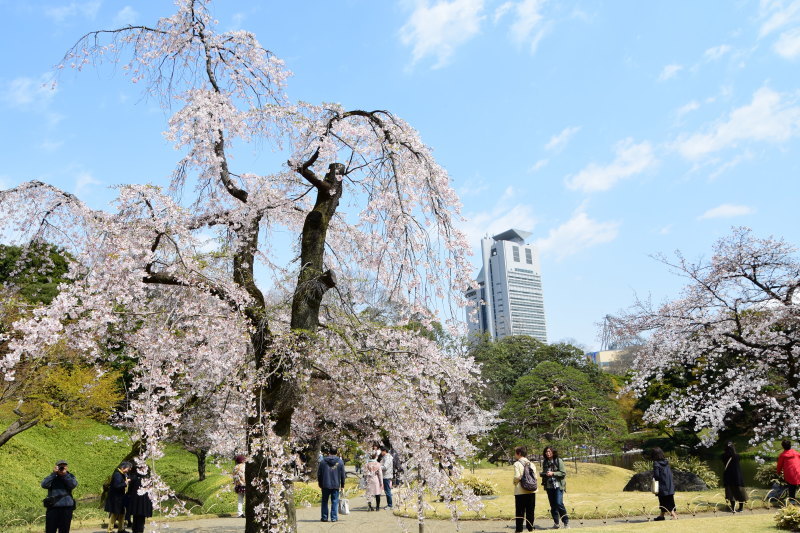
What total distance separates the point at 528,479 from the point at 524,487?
16 centimetres

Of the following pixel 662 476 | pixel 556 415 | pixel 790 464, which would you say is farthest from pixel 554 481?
pixel 556 415

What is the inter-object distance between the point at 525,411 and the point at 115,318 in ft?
65.3

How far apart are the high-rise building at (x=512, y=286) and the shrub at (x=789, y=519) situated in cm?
11324

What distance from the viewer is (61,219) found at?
9258mm

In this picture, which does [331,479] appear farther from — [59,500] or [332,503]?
[59,500]

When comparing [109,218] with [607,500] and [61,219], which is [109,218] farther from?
[607,500]

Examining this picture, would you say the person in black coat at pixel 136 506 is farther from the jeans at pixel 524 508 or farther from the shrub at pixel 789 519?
the shrub at pixel 789 519

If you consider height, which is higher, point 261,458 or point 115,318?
point 115,318

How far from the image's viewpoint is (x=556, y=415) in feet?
76.8

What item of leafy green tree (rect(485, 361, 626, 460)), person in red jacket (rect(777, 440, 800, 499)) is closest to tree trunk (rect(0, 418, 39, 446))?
leafy green tree (rect(485, 361, 626, 460))

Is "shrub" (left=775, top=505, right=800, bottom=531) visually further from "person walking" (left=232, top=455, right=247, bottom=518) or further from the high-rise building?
the high-rise building

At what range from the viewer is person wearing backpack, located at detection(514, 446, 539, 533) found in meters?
9.35

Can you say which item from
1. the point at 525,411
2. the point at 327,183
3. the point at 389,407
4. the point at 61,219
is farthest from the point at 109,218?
the point at 525,411

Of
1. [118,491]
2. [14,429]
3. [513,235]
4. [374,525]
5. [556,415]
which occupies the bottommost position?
[374,525]
